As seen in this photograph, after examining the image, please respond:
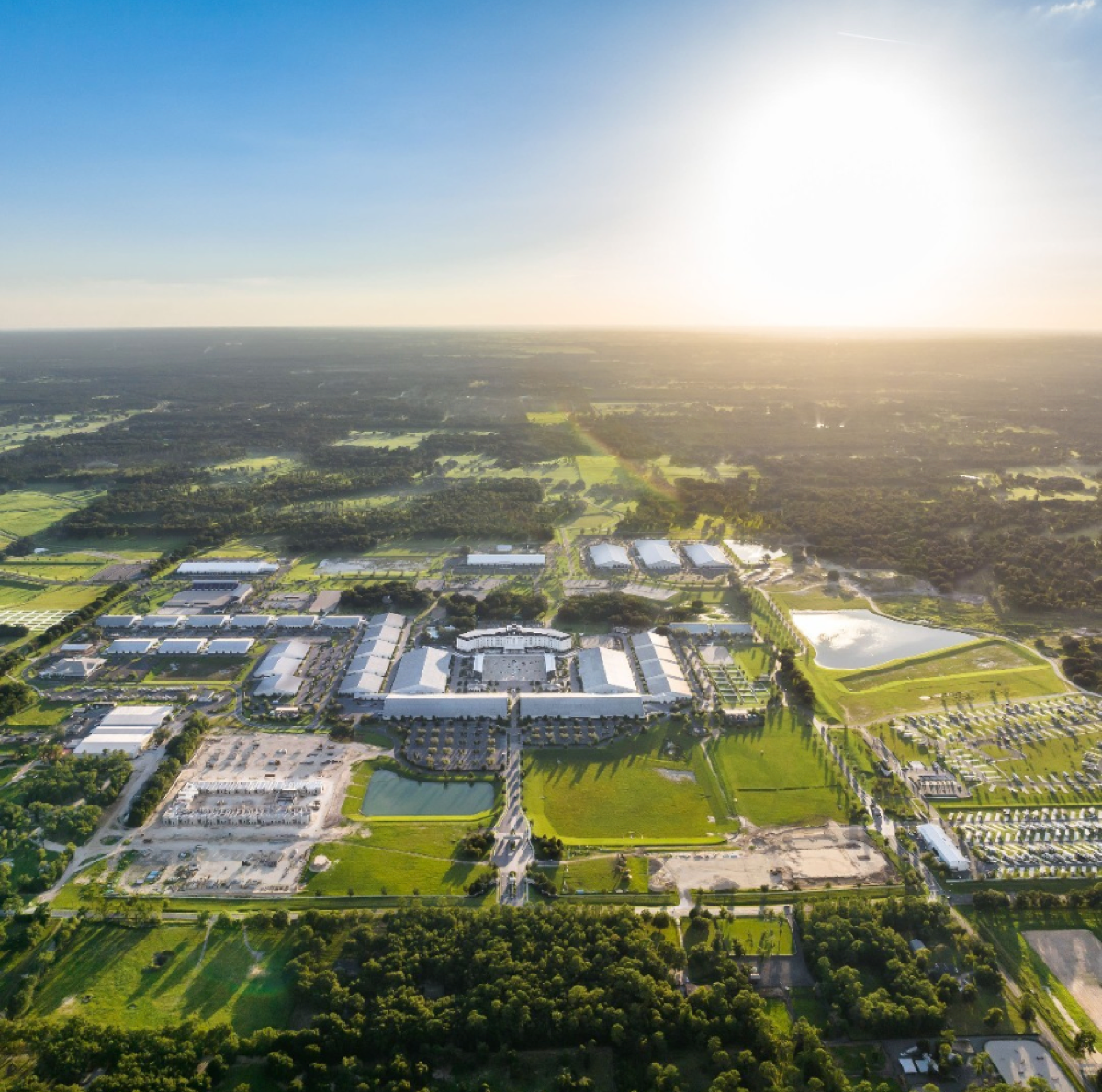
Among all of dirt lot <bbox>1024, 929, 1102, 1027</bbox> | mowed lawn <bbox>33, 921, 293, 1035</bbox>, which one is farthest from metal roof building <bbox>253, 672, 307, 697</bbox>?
dirt lot <bbox>1024, 929, 1102, 1027</bbox>

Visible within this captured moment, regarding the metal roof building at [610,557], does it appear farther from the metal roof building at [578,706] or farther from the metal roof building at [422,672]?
the metal roof building at [578,706]

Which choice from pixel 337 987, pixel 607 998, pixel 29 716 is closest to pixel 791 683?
pixel 607 998

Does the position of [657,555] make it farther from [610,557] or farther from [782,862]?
[782,862]

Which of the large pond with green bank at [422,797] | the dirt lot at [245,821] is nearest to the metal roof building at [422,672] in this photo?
the dirt lot at [245,821]

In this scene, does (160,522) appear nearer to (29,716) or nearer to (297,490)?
(297,490)

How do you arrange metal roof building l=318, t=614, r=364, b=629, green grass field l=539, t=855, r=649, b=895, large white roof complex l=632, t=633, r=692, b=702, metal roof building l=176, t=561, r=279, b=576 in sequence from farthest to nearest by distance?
metal roof building l=176, t=561, r=279, b=576, metal roof building l=318, t=614, r=364, b=629, large white roof complex l=632, t=633, r=692, b=702, green grass field l=539, t=855, r=649, b=895

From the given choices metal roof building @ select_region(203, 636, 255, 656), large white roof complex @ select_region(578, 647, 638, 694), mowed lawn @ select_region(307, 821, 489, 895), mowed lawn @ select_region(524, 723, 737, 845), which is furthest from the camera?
metal roof building @ select_region(203, 636, 255, 656)

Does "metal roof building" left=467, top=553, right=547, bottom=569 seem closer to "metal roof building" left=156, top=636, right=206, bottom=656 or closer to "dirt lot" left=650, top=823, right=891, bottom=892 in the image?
"metal roof building" left=156, top=636, right=206, bottom=656
